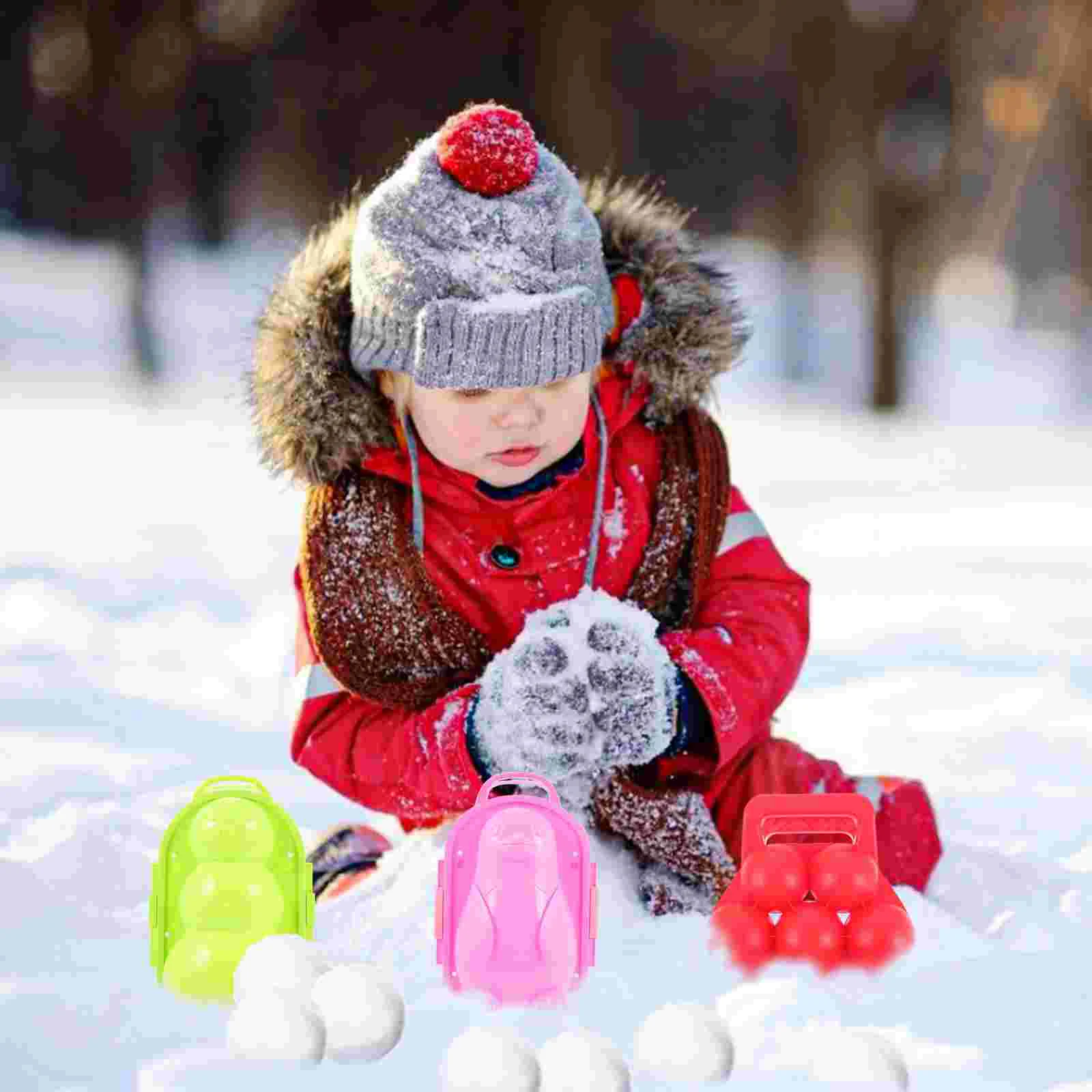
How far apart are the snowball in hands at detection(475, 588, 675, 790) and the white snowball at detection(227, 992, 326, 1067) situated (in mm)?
583

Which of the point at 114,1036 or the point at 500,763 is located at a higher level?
the point at 500,763

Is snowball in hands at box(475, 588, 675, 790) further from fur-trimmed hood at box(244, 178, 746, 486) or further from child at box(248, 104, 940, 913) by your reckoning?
fur-trimmed hood at box(244, 178, 746, 486)

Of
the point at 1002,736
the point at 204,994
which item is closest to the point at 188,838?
the point at 204,994

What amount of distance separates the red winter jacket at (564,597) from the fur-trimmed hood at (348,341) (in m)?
0.06

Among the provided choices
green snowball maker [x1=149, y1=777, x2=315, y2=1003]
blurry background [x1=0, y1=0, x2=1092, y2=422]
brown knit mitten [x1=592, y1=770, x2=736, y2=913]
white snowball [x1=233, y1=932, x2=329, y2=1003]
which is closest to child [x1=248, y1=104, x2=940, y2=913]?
brown knit mitten [x1=592, y1=770, x2=736, y2=913]

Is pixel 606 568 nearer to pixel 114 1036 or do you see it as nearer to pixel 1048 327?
pixel 114 1036

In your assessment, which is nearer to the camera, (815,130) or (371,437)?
(371,437)

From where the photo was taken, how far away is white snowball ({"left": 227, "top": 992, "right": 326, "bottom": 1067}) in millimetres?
1866

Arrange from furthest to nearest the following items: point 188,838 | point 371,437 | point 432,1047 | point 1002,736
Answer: point 1002,736 < point 371,437 < point 188,838 < point 432,1047

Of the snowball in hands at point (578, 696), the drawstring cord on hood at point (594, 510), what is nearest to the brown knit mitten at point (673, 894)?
the snowball in hands at point (578, 696)

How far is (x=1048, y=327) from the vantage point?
1545 centimetres

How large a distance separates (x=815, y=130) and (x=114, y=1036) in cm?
960

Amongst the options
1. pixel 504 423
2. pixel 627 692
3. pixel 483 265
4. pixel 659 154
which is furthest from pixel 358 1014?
pixel 659 154

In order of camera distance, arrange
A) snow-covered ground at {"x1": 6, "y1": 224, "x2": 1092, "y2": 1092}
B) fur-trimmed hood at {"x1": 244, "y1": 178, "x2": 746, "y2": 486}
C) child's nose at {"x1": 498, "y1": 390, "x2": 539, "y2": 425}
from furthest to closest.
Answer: fur-trimmed hood at {"x1": 244, "y1": 178, "x2": 746, "y2": 486} < child's nose at {"x1": 498, "y1": 390, "x2": 539, "y2": 425} < snow-covered ground at {"x1": 6, "y1": 224, "x2": 1092, "y2": 1092}
